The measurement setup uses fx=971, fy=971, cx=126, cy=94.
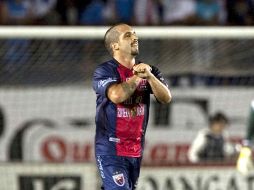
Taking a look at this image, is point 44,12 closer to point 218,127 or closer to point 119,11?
point 119,11

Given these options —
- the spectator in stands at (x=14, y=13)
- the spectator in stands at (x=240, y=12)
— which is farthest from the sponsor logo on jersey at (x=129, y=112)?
the spectator in stands at (x=240, y=12)

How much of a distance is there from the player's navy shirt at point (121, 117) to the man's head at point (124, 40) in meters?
0.14

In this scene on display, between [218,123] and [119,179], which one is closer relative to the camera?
[119,179]

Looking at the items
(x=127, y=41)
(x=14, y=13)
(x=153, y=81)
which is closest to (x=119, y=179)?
(x=153, y=81)

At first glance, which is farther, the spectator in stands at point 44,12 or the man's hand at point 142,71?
the spectator in stands at point 44,12

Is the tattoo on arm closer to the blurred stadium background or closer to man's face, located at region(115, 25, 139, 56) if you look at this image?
man's face, located at region(115, 25, 139, 56)

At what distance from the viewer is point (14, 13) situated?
10.4 metres

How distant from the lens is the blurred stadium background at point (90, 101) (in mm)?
8984

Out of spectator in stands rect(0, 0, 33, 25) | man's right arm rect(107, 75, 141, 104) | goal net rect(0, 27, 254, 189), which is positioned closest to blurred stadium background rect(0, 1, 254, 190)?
goal net rect(0, 27, 254, 189)

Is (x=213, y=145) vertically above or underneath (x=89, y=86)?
underneath

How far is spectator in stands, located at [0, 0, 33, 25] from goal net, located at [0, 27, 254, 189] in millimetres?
1187

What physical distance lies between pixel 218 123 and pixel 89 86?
1310 mm

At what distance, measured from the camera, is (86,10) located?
10727mm

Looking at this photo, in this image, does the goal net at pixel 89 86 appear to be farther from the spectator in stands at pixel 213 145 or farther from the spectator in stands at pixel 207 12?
the spectator in stands at pixel 207 12
